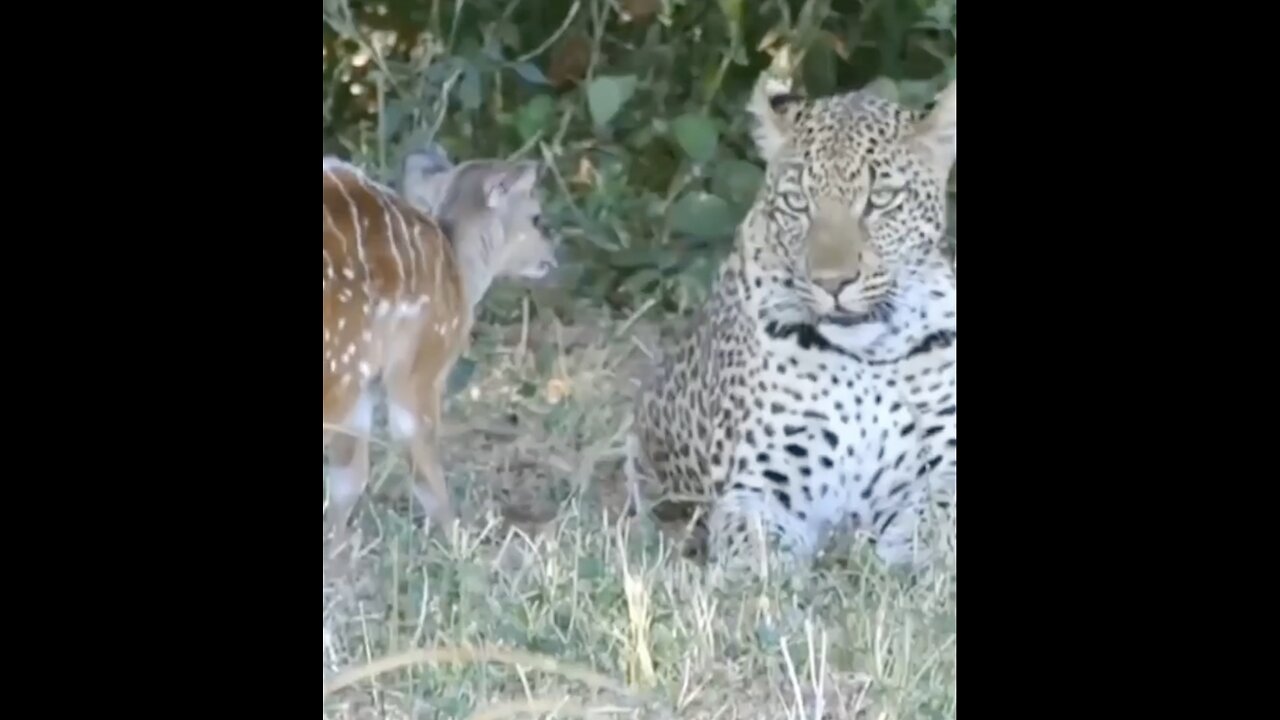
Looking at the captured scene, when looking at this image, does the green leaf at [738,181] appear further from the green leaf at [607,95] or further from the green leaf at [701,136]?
the green leaf at [607,95]

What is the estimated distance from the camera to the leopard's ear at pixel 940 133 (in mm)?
2367

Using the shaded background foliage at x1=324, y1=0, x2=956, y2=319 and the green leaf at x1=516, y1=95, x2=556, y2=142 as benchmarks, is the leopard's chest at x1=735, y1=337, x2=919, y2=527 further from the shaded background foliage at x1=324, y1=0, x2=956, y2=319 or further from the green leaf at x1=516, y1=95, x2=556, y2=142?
the green leaf at x1=516, y1=95, x2=556, y2=142

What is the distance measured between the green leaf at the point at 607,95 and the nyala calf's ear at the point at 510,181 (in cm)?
11

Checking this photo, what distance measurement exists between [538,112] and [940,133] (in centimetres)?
54

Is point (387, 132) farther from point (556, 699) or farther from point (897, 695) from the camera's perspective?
point (897, 695)

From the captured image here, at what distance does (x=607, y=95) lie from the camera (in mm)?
2377

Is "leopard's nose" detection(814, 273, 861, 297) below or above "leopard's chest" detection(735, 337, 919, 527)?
above

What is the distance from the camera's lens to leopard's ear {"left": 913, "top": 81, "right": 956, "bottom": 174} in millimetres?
2367

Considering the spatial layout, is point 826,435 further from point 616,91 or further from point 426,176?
point 426,176

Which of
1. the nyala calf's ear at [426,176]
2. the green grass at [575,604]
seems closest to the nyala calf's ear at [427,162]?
the nyala calf's ear at [426,176]

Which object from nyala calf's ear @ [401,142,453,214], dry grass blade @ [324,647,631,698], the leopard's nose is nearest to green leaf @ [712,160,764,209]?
the leopard's nose

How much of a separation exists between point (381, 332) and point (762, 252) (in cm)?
53

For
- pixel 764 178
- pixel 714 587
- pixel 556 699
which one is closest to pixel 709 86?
pixel 764 178
